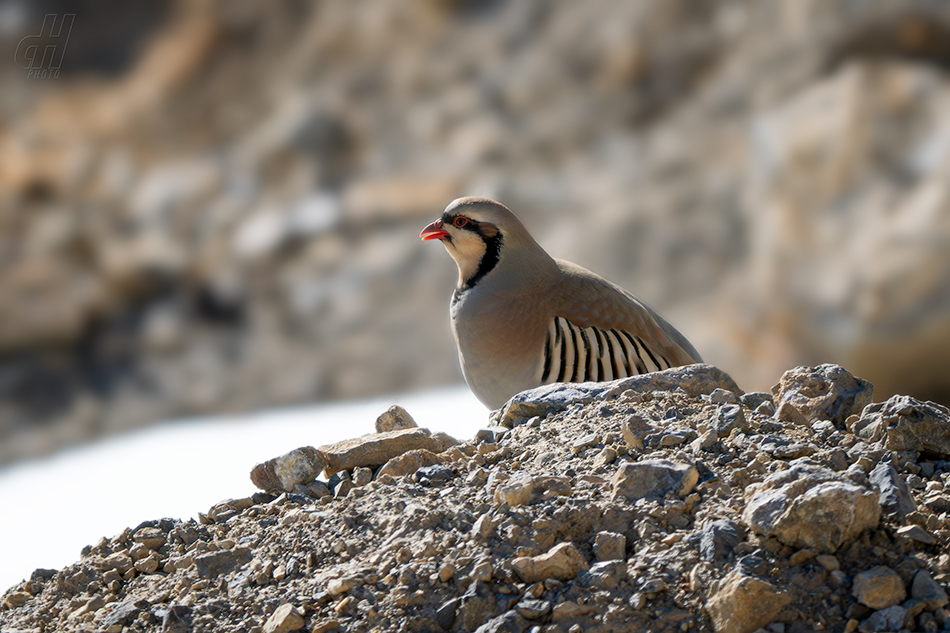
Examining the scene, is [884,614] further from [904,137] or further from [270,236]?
[270,236]

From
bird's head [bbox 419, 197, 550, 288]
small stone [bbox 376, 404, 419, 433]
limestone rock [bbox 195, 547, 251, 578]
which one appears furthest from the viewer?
bird's head [bbox 419, 197, 550, 288]

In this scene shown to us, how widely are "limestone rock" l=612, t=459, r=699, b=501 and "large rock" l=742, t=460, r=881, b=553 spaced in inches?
7.5

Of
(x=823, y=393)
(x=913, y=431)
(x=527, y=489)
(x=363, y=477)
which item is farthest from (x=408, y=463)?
(x=913, y=431)

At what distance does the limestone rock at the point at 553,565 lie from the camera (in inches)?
65.9

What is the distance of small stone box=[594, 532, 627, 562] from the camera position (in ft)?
5.59

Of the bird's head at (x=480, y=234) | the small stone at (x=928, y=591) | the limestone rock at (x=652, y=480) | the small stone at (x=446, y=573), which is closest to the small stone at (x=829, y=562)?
the small stone at (x=928, y=591)

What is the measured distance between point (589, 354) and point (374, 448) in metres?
1.20

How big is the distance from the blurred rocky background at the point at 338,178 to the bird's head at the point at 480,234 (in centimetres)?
403

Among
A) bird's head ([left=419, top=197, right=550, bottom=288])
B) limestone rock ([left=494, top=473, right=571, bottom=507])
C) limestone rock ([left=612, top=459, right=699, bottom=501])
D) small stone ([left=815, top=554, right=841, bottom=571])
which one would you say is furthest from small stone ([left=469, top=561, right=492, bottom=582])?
bird's head ([left=419, top=197, right=550, bottom=288])

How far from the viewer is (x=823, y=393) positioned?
7.19 ft

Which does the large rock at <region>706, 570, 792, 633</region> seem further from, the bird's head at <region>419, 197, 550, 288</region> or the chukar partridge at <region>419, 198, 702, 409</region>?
the bird's head at <region>419, 197, 550, 288</region>

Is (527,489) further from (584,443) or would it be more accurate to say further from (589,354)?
(589,354)

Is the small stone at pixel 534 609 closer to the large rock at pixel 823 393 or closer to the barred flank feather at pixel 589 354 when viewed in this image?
the large rock at pixel 823 393

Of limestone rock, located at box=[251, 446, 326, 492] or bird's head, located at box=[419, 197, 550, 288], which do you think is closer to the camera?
limestone rock, located at box=[251, 446, 326, 492]
